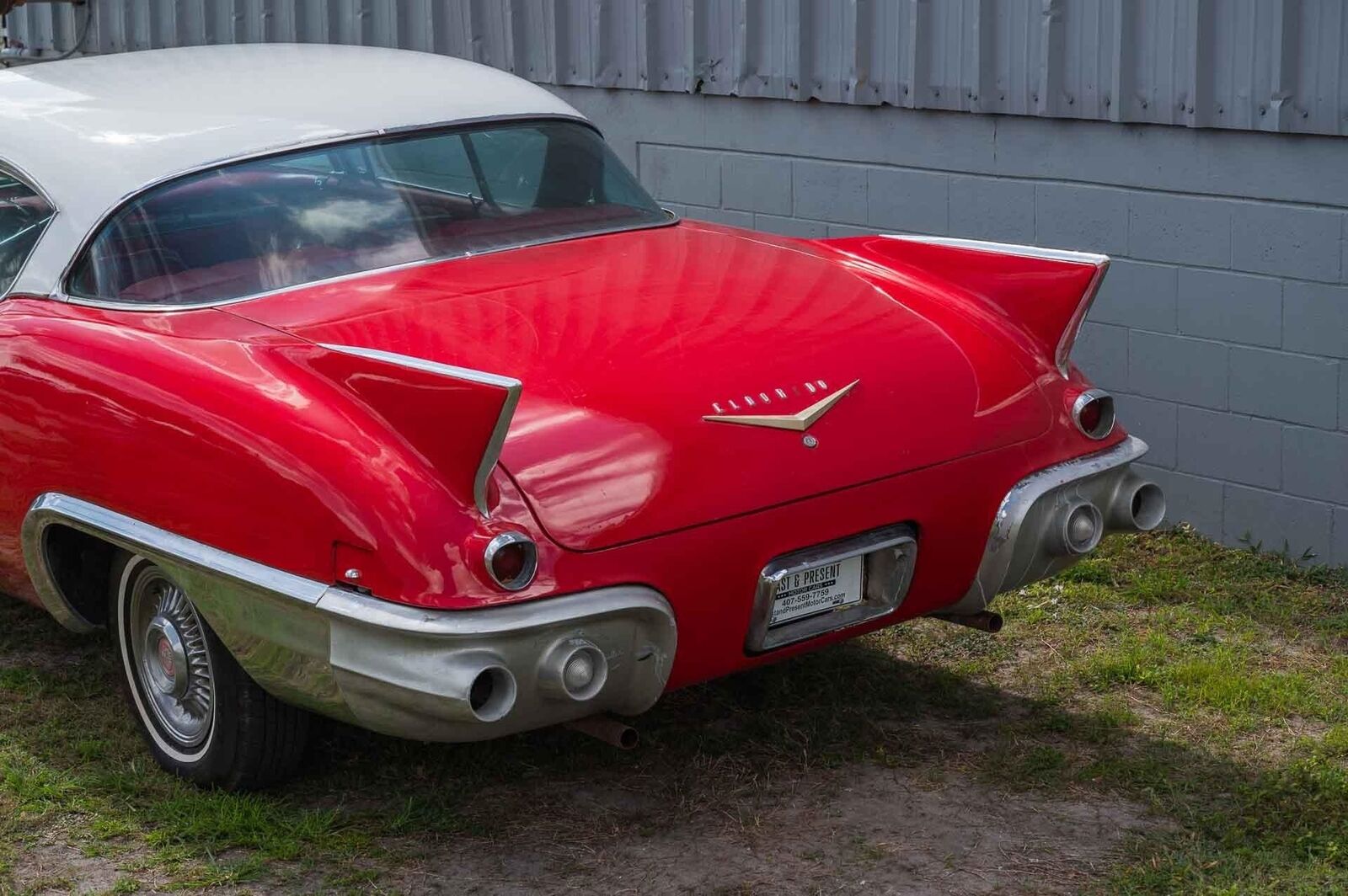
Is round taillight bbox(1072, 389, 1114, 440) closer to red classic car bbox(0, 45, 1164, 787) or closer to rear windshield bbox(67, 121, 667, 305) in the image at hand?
red classic car bbox(0, 45, 1164, 787)

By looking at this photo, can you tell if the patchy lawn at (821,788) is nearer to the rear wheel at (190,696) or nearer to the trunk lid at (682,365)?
the rear wheel at (190,696)

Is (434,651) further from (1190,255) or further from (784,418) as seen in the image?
(1190,255)

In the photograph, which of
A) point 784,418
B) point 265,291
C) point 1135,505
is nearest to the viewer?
point 784,418

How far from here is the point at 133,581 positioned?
4074mm

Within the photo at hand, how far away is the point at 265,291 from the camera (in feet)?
13.4

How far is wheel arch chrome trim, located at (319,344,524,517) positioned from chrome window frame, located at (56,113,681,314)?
31.1 inches

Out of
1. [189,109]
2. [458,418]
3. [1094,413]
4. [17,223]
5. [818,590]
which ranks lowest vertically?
[818,590]

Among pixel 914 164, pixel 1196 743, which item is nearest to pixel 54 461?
pixel 1196 743

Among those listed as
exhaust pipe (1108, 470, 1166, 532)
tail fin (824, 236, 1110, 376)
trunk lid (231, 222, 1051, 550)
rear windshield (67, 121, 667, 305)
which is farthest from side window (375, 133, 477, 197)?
exhaust pipe (1108, 470, 1166, 532)

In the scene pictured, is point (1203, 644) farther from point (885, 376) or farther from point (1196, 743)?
point (885, 376)

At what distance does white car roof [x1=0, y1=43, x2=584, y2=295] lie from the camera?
4.31m

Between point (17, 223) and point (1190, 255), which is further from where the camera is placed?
point (1190, 255)

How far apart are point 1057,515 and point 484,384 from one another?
153 cm

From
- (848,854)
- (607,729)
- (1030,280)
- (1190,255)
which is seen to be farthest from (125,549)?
(1190,255)
